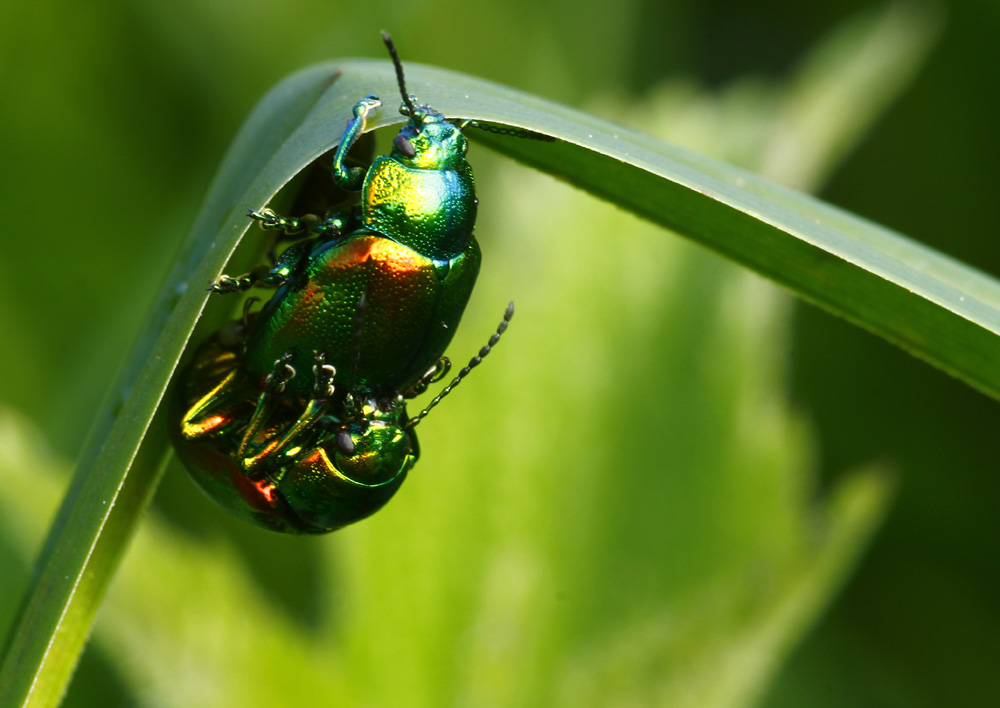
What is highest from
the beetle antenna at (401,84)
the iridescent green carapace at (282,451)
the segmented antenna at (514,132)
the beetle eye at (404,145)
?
the beetle antenna at (401,84)

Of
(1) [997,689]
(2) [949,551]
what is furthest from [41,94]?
(1) [997,689]

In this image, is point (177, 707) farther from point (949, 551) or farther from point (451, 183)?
point (949, 551)

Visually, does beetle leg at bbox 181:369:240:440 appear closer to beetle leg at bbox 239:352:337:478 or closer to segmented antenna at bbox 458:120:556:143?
beetle leg at bbox 239:352:337:478

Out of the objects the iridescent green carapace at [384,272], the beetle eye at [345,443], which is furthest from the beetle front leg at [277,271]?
the beetle eye at [345,443]

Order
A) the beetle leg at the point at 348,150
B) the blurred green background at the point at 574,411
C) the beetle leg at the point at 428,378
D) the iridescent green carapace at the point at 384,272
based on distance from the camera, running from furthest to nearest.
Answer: the blurred green background at the point at 574,411 → the beetle leg at the point at 428,378 → the iridescent green carapace at the point at 384,272 → the beetle leg at the point at 348,150

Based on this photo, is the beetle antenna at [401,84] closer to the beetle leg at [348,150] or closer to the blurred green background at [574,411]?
the beetle leg at [348,150]

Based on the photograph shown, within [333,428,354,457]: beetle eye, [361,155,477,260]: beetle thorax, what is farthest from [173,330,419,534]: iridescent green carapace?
[361,155,477,260]: beetle thorax

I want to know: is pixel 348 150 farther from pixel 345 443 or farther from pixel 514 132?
pixel 345 443
